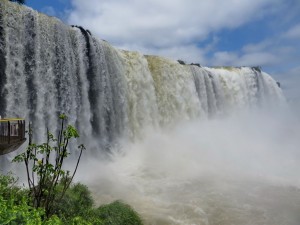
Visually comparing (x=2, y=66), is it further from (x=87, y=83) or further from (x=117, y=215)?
(x=117, y=215)

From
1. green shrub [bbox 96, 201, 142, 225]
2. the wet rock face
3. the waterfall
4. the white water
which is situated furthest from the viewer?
the waterfall

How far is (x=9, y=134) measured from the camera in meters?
11.2

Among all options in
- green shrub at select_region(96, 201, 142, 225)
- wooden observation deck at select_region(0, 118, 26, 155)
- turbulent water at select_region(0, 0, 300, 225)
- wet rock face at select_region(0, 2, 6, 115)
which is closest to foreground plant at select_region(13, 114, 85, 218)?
wooden observation deck at select_region(0, 118, 26, 155)

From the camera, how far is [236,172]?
23.1m

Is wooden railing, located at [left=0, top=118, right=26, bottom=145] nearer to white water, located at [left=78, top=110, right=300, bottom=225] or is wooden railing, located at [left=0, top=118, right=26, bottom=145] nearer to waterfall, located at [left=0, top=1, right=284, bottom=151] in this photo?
white water, located at [left=78, top=110, right=300, bottom=225]

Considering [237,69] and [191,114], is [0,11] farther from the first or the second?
[237,69]

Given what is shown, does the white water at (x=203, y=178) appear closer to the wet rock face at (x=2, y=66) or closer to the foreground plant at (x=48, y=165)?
the wet rock face at (x=2, y=66)

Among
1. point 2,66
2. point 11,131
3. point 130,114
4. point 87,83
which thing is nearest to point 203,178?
point 130,114

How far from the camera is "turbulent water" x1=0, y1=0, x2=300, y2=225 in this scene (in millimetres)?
16844

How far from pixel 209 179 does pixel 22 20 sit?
12814 mm

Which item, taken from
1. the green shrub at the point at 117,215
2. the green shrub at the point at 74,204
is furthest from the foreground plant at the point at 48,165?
the green shrub at the point at 117,215

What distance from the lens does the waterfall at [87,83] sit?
18297 mm

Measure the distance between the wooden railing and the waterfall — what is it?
6.02 metres

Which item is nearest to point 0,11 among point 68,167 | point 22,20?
point 22,20
